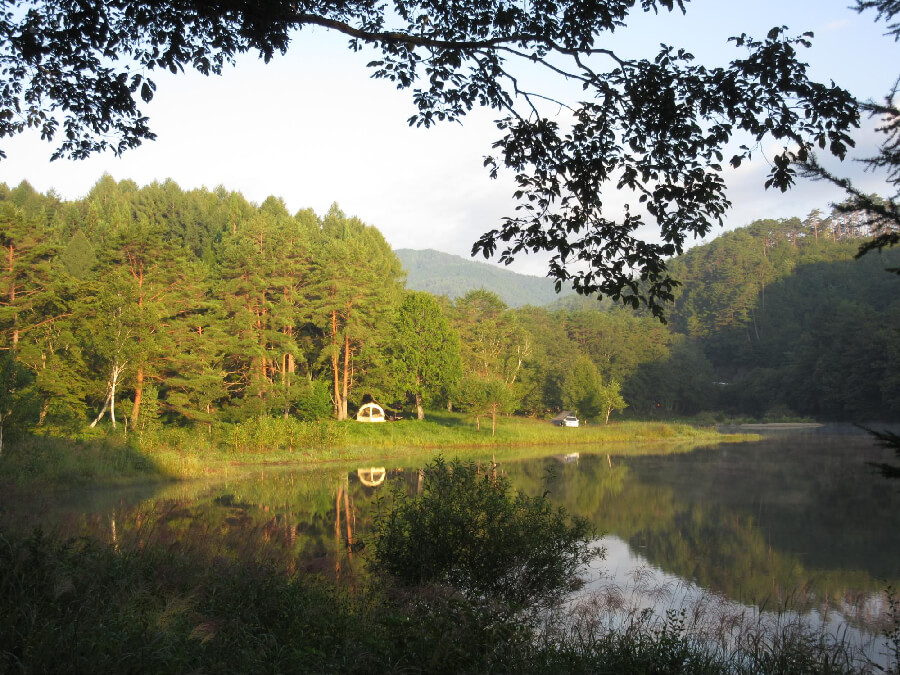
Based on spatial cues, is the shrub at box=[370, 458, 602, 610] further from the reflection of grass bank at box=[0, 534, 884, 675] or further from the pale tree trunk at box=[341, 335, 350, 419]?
the pale tree trunk at box=[341, 335, 350, 419]

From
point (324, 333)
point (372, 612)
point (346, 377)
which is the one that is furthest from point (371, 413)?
point (372, 612)

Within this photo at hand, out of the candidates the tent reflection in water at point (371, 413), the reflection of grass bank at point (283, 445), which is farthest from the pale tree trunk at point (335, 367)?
the reflection of grass bank at point (283, 445)

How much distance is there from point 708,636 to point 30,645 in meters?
7.65

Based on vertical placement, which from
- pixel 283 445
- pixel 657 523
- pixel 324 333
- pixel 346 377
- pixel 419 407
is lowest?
pixel 657 523

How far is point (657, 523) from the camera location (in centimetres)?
1928

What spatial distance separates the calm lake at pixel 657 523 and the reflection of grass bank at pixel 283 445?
189 centimetres

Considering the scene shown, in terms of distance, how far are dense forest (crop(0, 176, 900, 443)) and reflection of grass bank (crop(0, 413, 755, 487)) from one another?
5.48ft

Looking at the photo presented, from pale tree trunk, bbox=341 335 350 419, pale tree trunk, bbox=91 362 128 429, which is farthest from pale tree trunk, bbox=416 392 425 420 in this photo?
pale tree trunk, bbox=91 362 128 429

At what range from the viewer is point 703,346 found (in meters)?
92.8

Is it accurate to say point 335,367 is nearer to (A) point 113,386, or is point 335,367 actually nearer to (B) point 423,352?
(B) point 423,352

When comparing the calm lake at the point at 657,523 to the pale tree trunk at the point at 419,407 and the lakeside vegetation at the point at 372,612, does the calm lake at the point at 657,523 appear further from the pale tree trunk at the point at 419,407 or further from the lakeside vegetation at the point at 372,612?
the pale tree trunk at the point at 419,407

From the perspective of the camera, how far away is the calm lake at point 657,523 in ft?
37.4

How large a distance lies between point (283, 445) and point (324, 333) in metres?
15.9

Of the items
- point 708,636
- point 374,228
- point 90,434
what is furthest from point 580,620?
point 374,228
